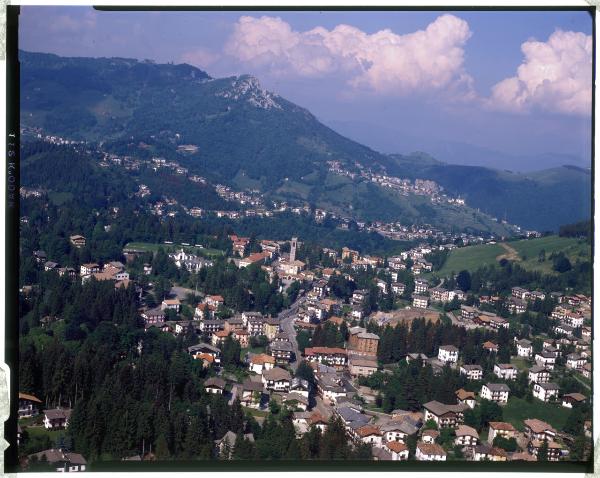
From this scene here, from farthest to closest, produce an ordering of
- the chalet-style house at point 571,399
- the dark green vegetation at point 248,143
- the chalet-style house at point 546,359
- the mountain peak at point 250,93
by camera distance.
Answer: the mountain peak at point 250,93
the dark green vegetation at point 248,143
the chalet-style house at point 546,359
the chalet-style house at point 571,399

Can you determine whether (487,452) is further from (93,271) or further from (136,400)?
(93,271)

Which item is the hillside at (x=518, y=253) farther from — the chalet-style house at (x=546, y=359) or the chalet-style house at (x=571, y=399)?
the chalet-style house at (x=571, y=399)

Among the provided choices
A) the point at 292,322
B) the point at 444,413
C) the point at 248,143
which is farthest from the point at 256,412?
the point at 248,143

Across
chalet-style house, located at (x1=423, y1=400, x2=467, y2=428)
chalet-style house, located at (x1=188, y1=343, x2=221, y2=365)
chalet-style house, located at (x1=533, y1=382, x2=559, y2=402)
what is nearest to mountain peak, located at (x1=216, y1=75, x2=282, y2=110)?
chalet-style house, located at (x1=188, y1=343, x2=221, y2=365)

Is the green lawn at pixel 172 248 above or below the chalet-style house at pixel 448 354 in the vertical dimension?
above

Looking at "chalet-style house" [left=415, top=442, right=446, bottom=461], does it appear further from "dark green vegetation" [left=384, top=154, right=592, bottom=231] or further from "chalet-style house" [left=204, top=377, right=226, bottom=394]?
"dark green vegetation" [left=384, top=154, right=592, bottom=231]

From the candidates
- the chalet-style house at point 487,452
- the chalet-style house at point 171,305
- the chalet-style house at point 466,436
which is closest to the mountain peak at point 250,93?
the chalet-style house at point 171,305
